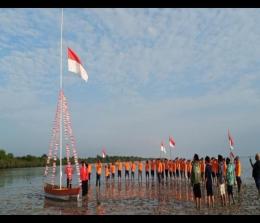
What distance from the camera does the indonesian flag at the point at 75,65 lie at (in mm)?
22234

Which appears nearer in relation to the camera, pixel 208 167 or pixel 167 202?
pixel 208 167

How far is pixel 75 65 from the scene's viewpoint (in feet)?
73.5

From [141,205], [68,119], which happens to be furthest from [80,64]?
[141,205]

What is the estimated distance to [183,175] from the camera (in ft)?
108

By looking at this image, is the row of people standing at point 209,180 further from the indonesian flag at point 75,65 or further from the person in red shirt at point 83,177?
the indonesian flag at point 75,65

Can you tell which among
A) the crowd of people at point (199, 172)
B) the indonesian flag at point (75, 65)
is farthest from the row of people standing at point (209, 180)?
the indonesian flag at point (75, 65)

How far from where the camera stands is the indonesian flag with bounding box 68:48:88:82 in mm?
22234

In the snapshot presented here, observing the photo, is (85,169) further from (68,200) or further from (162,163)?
(162,163)

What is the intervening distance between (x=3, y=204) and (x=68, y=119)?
614 centimetres

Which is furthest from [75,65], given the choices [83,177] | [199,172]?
[199,172]

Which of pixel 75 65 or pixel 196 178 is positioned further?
pixel 75 65

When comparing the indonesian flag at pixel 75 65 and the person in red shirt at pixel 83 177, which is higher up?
the indonesian flag at pixel 75 65

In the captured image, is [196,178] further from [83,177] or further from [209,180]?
[83,177]

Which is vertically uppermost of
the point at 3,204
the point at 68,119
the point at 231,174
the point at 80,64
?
the point at 80,64
